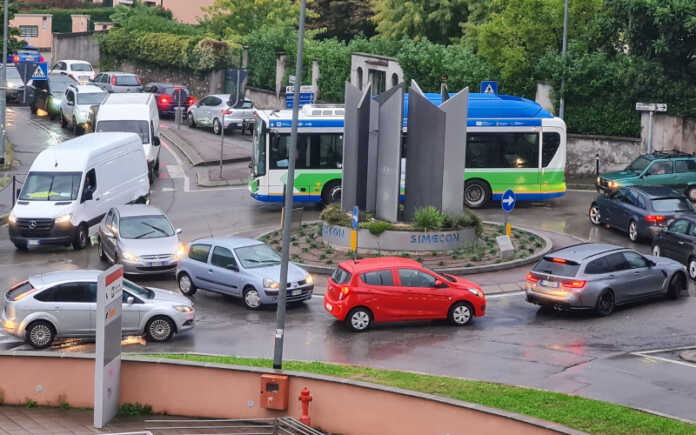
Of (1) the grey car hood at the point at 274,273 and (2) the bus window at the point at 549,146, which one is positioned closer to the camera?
(1) the grey car hood at the point at 274,273

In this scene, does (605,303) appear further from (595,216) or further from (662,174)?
(662,174)

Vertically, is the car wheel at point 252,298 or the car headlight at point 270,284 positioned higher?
the car headlight at point 270,284

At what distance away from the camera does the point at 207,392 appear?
56.5 ft

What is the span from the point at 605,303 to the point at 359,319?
518cm

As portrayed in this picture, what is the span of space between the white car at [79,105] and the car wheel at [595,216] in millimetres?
21441

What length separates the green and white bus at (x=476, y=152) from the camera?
34.9 m

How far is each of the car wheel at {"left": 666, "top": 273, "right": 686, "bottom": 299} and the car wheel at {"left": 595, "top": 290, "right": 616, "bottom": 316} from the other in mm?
1711

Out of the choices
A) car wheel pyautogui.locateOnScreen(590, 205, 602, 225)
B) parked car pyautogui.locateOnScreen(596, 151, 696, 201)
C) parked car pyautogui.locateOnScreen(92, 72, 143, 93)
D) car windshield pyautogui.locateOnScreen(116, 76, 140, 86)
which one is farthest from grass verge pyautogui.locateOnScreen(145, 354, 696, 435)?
car windshield pyautogui.locateOnScreen(116, 76, 140, 86)

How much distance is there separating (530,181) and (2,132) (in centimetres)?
1888

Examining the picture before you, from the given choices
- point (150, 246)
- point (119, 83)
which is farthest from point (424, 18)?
point (150, 246)

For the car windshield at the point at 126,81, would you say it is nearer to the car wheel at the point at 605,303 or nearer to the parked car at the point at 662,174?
the parked car at the point at 662,174

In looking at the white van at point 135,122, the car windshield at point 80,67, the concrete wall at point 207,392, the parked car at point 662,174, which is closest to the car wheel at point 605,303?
the concrete wall at point 207,392

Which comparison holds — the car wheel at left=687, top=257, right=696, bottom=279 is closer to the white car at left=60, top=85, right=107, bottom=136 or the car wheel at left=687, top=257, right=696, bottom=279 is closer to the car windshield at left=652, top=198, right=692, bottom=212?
the car windshield at left=652, top=198, right=692, bottom=212

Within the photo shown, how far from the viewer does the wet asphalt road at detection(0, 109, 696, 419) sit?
1916 cm
